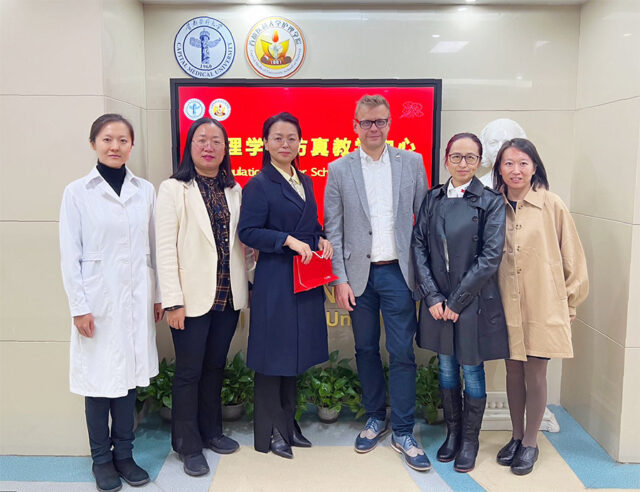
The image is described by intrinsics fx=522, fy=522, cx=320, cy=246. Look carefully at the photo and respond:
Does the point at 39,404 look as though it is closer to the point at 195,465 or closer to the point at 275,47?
the point at 195,465

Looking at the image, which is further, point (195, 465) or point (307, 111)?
point (307, 111)

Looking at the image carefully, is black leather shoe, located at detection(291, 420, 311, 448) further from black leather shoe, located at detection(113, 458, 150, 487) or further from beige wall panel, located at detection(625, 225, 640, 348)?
beige wall panel, located at detection(625, 225, 640, 348)

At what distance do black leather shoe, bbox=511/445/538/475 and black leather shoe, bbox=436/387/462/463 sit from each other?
28 cm

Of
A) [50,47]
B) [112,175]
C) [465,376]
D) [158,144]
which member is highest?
[50,47]

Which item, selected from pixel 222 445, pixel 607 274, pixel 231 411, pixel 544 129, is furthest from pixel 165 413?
pixel 544 129

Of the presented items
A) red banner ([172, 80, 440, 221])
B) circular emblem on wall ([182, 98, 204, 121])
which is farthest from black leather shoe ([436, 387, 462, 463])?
circular emblem on wall ([182, 98, 204, 121])

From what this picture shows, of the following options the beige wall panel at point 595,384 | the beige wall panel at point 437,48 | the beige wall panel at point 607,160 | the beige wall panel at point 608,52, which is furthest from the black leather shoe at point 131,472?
the beige wall panel at point 608,52

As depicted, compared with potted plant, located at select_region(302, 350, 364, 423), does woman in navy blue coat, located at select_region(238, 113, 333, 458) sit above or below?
above

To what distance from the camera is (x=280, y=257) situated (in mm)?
2568

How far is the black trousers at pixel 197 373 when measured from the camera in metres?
2.50

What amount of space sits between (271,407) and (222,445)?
0.35m

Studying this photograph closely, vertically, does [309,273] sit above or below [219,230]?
below

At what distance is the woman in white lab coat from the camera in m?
2.27

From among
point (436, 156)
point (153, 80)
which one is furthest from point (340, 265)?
point (153, 80)
